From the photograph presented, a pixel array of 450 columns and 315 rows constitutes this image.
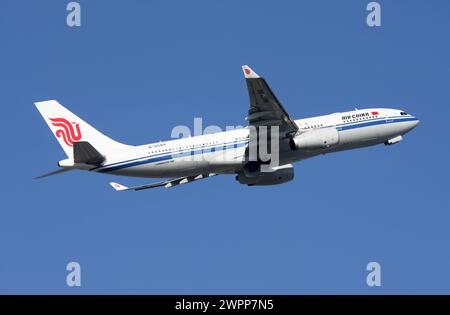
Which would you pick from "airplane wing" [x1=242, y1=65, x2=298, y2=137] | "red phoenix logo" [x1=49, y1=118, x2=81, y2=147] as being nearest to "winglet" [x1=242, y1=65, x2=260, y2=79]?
"airplane wing" [x1=242, y1=65, x2=298, y2=137]

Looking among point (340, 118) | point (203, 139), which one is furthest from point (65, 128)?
point (340, 118)

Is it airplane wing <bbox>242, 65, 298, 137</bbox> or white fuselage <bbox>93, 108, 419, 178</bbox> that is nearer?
airplane wing <bbox>242, 65, 298, 137</bbox>

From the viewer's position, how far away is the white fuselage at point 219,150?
5572 centimetres

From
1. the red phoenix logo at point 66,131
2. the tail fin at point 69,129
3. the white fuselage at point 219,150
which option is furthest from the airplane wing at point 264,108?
the red phoenix logo at point 66,131

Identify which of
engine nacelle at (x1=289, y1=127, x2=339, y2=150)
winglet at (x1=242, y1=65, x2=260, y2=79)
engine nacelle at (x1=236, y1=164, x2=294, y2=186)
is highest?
winglet at (x1=242, y1=65, x2=260, y2=79)

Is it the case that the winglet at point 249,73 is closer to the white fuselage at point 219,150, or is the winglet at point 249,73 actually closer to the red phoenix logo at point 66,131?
the white fuselage at point 219,150

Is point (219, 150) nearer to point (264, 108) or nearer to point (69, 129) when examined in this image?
point (264, 108)

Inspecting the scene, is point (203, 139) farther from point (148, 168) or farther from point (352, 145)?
point (352, 145)

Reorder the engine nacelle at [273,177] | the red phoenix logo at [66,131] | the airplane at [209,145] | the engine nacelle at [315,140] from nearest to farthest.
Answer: the airplane at [209,145]
the red phoenix logo at [66,131]
the engine nacelle at [315,140]
the engine nacelle at [273,177]

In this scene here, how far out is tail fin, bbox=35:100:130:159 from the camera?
184 feet

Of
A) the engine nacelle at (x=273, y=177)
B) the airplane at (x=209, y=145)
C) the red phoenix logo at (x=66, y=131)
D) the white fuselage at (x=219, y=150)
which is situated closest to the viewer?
the airplane at (x=209, y=145)

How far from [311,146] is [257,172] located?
214 inches

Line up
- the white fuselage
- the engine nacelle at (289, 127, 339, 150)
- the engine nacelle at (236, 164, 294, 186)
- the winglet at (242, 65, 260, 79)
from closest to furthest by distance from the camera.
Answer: the winglet at (242, 65, 260, 79) < the white fuselage < the engine nacelle at (289, 127, 339, 150) < the engine nacelle at (236, 164, 294, 186)

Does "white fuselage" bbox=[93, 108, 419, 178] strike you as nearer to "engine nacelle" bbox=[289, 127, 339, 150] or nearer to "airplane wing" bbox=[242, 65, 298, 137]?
"engine nacelle" bbox=[289, 127, 339, 150]
